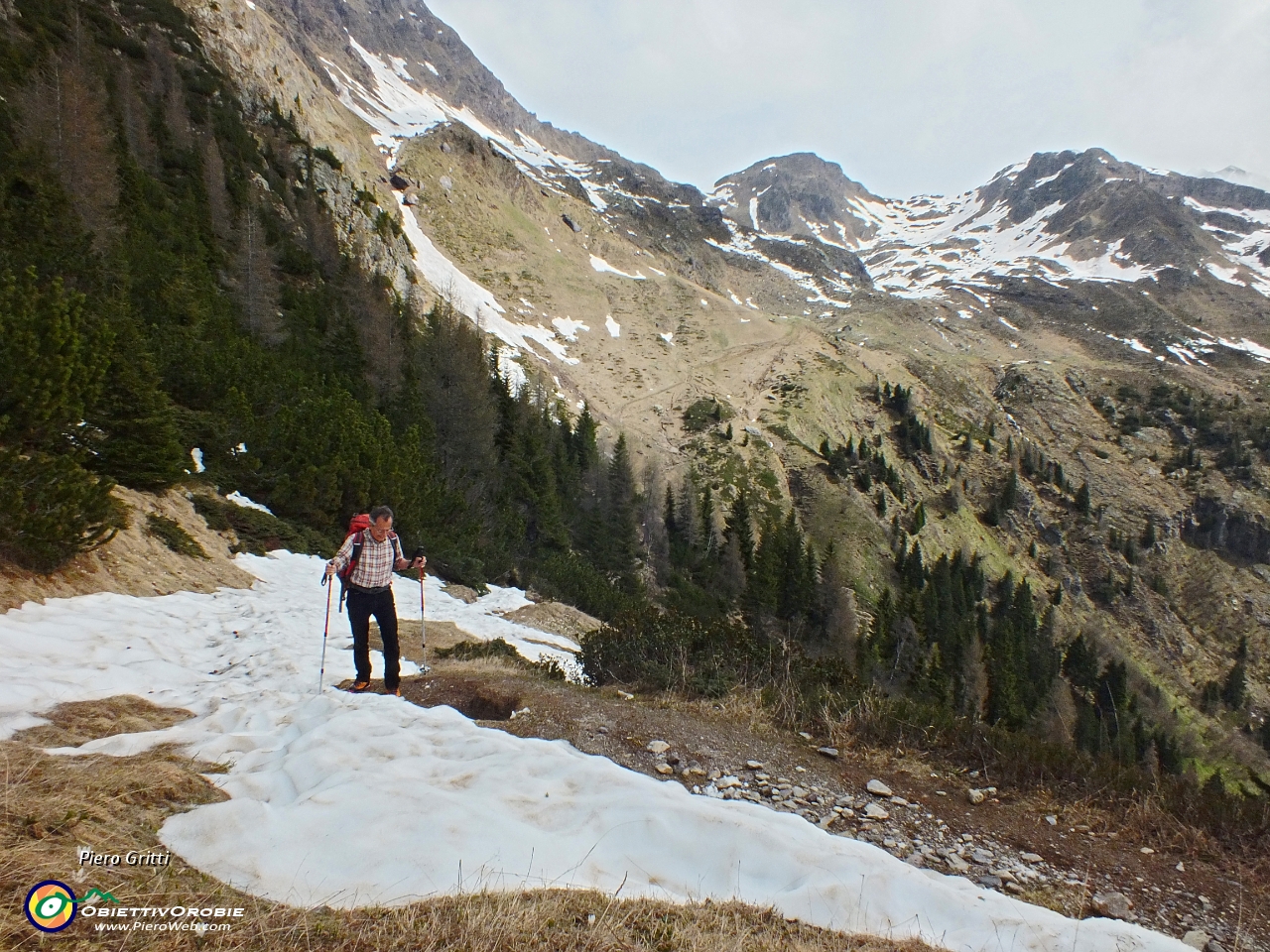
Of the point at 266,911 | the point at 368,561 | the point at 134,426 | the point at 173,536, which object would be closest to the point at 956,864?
the point at 266,911

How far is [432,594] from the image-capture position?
16.5 meters

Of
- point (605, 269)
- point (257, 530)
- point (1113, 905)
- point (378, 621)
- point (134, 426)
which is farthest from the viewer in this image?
point (605, 269)

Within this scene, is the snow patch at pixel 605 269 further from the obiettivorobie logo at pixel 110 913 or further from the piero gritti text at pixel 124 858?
the obiettivorobie logo at pixel 110 913

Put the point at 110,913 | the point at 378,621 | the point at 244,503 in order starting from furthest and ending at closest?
the point at 244,503
the point at 378,621
the point at 110,913

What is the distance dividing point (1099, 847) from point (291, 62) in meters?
68.1

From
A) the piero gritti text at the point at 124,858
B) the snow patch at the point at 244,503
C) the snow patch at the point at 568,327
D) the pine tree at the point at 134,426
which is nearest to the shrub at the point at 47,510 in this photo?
the pine tree at the point at 134,426

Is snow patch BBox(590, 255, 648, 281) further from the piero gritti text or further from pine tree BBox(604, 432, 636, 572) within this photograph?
the piero gritti text

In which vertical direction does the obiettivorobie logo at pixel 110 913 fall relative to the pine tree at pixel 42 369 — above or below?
below

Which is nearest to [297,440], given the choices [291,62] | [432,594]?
[432,594]

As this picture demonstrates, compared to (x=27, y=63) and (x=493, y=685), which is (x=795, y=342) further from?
(x=493, y=685)

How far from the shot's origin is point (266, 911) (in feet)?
7.96

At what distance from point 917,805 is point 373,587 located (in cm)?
581

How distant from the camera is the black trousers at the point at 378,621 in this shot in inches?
268

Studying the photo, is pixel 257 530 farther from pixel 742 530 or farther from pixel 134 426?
pixel 742 530
